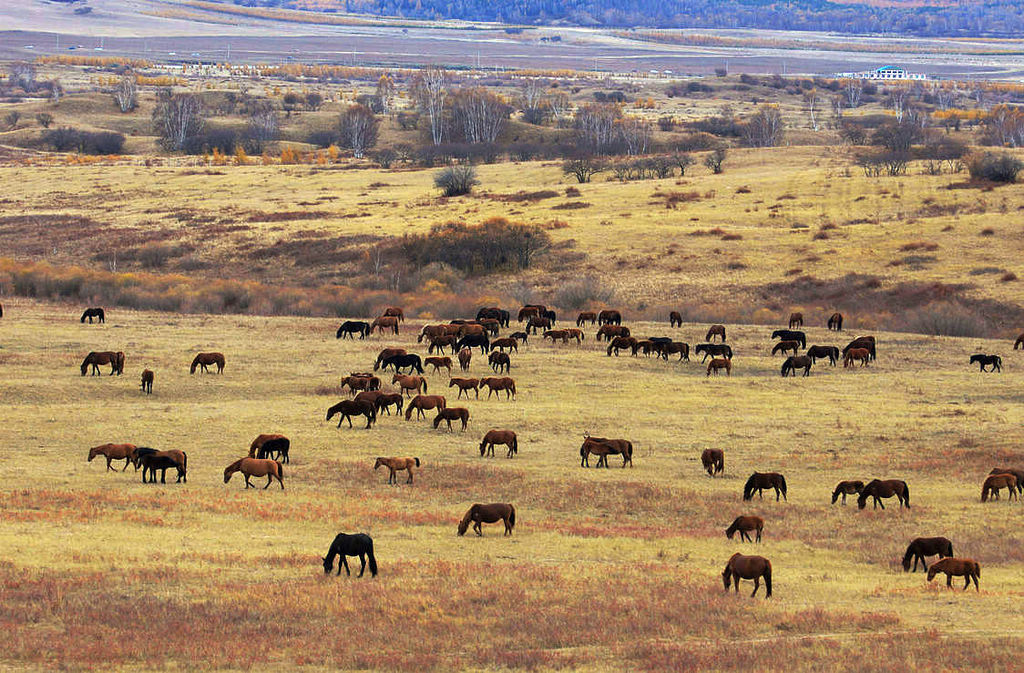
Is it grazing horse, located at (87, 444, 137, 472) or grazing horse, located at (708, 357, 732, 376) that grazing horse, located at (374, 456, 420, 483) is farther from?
grazing horse, located at (708, 357, 732, 376)

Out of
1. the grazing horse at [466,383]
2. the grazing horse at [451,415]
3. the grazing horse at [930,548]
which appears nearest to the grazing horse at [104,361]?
the grazing horse at [466,383]

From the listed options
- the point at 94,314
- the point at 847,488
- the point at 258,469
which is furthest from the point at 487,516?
the point at 94,314

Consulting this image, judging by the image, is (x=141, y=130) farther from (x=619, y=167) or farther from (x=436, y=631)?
(x=436, y=631)

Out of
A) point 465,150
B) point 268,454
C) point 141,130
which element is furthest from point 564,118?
point 268,454

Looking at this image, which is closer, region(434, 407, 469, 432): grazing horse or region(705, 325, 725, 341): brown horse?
region(434, 407, 469, 432): grazing horse

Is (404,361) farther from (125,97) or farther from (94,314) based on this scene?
(125,97)

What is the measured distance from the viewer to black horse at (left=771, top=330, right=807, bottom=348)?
46.3 meters

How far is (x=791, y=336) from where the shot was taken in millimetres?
47000

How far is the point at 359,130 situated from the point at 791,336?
103m

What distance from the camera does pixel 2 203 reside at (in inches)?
3939

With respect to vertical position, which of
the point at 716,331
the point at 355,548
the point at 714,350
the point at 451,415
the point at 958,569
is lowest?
the point at 958,569

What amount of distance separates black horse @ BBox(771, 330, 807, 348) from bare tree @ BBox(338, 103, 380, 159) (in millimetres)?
98619

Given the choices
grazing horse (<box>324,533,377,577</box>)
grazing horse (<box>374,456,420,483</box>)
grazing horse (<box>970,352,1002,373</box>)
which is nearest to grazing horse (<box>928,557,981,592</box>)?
grazing horse (<box>324,533,377,577</box>)

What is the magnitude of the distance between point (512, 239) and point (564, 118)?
3710 inches
